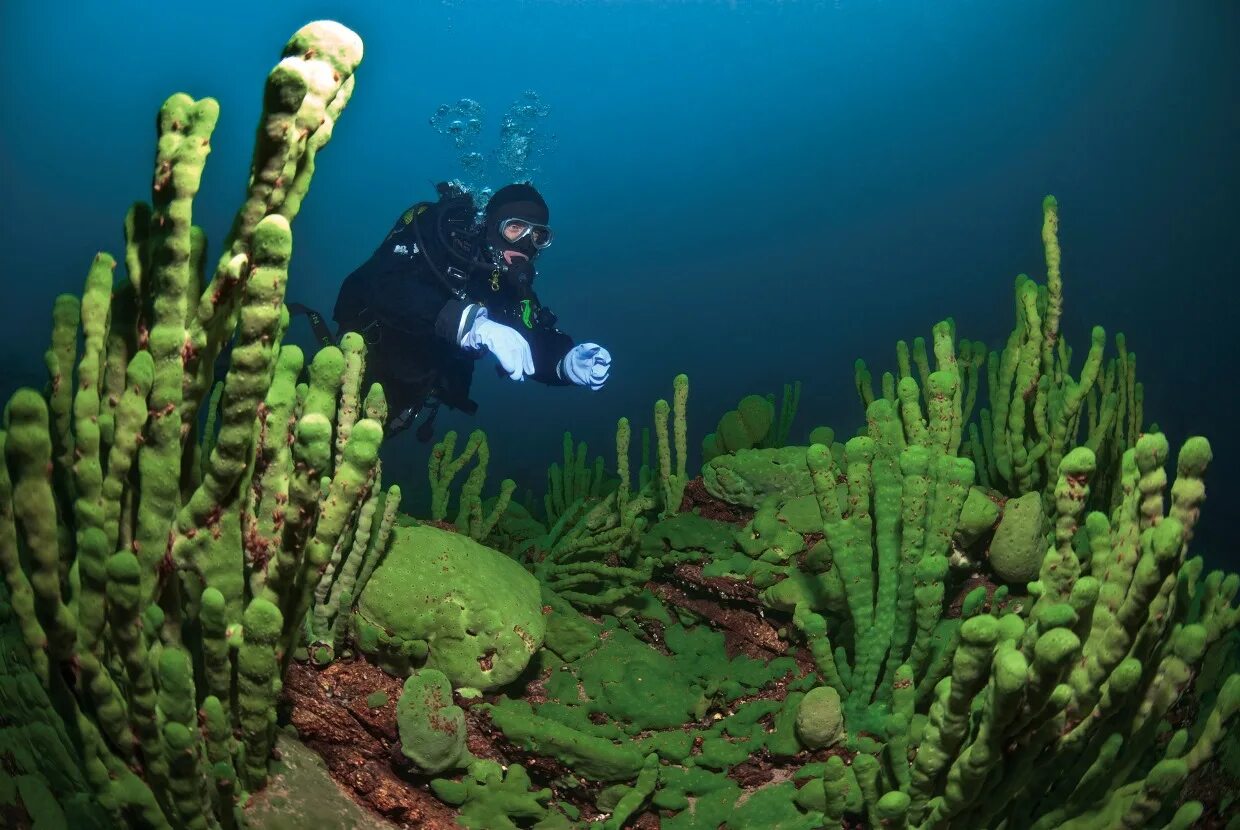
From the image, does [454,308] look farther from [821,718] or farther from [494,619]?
[821,718]

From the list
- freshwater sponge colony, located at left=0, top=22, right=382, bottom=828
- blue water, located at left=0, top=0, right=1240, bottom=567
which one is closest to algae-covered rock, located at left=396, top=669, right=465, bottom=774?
freshwater sponge colony, located at left=0, top=22, right=382, bottom=828

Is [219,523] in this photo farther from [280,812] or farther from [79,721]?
[280,812]

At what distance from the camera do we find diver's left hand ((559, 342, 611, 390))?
15.3 feet

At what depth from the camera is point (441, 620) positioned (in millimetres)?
2176

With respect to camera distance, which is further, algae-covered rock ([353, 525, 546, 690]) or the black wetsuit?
the black wetsuit

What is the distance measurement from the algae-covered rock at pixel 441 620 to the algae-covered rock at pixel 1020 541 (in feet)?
5.63

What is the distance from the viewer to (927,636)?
1899mm

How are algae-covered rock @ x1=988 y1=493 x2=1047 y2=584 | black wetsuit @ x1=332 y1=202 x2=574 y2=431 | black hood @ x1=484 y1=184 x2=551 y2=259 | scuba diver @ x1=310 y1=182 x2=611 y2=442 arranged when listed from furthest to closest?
black hood @ x1=484 y1=184 x2=551 y2=259 < black wetsuit @ x1=332 y1=202 x2=574 y2=431 < scuba diver @ x1=310 y1=182 x2=611 y2=442 < algae-covered rock @ x1=988 y1=493 x2=1047 y2=584

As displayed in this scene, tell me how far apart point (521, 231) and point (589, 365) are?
7.78 ft

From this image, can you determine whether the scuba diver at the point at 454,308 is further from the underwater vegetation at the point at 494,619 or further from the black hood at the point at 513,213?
the underwater vegetation at the point at 494,619

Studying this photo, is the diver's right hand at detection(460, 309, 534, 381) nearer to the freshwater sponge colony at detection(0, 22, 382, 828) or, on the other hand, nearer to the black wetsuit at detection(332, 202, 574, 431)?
the black wetsuit at detection(332, 202, 574, 431)

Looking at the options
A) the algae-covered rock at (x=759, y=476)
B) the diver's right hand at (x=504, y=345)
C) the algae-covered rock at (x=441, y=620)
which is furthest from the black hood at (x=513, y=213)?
the algae-covered rock at (x=441, y=620)

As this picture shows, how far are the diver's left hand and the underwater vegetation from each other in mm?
1818

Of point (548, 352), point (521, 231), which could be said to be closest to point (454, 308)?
point (548, 352)
